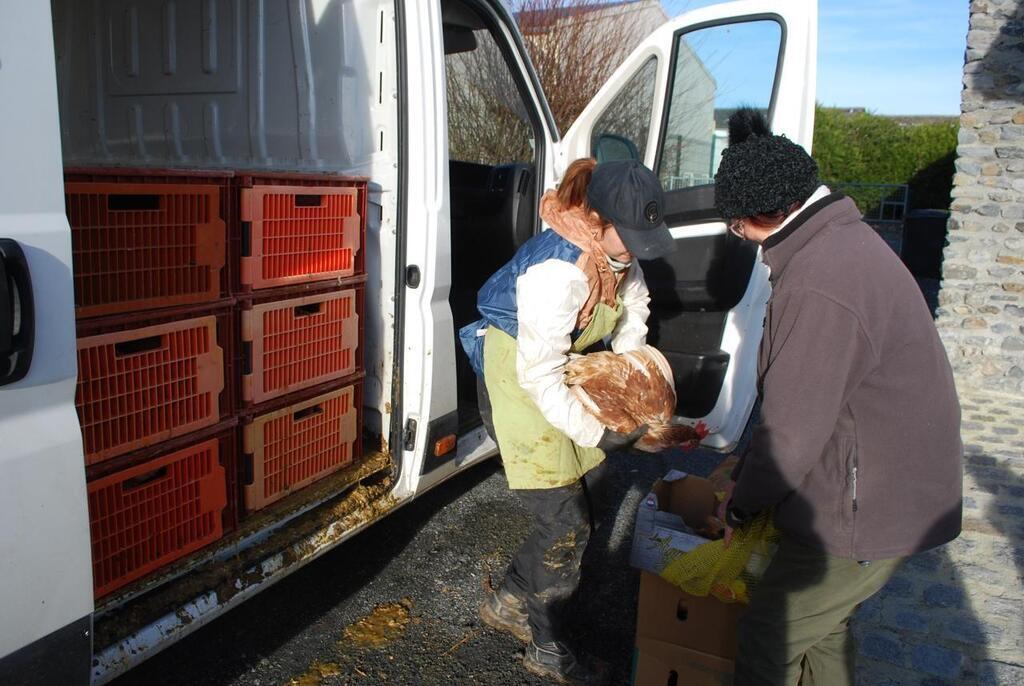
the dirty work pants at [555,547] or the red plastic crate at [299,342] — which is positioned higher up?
the red plastic crate at [299,342]

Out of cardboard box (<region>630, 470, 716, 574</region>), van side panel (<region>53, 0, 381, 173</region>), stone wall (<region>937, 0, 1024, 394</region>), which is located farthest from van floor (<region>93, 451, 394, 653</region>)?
stone wall (<region>937, 0, 1024, 394</region>)

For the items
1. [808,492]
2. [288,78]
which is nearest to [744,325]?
[808,492]

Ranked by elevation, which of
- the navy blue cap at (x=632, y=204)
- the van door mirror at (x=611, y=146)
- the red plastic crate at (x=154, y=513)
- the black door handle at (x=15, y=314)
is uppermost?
the van door mirror at (x=611, y=146)

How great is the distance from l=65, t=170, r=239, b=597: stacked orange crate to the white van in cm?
15

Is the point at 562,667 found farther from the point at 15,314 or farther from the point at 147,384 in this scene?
the point at 15,314

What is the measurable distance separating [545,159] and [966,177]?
190 inches

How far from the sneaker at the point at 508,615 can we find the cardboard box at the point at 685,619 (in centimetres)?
63

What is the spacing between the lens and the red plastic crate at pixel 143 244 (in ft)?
6.89

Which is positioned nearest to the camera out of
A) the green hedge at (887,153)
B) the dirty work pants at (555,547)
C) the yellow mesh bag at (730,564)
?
the yellow mesh bag at (730,564)

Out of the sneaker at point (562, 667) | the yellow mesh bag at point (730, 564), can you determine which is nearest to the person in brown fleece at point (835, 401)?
the yellow mesh bag at point (730, 564)

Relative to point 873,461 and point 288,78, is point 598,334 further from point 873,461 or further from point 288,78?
point 288,78

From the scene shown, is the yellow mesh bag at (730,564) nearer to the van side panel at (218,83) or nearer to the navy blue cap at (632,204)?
the navy blue cap at (632,204)

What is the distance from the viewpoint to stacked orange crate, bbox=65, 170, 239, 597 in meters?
2.11

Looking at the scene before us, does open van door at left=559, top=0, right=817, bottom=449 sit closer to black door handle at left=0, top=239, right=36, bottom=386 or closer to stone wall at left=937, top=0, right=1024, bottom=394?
black door handle at left=0, top=239, right=36, bottom=386
